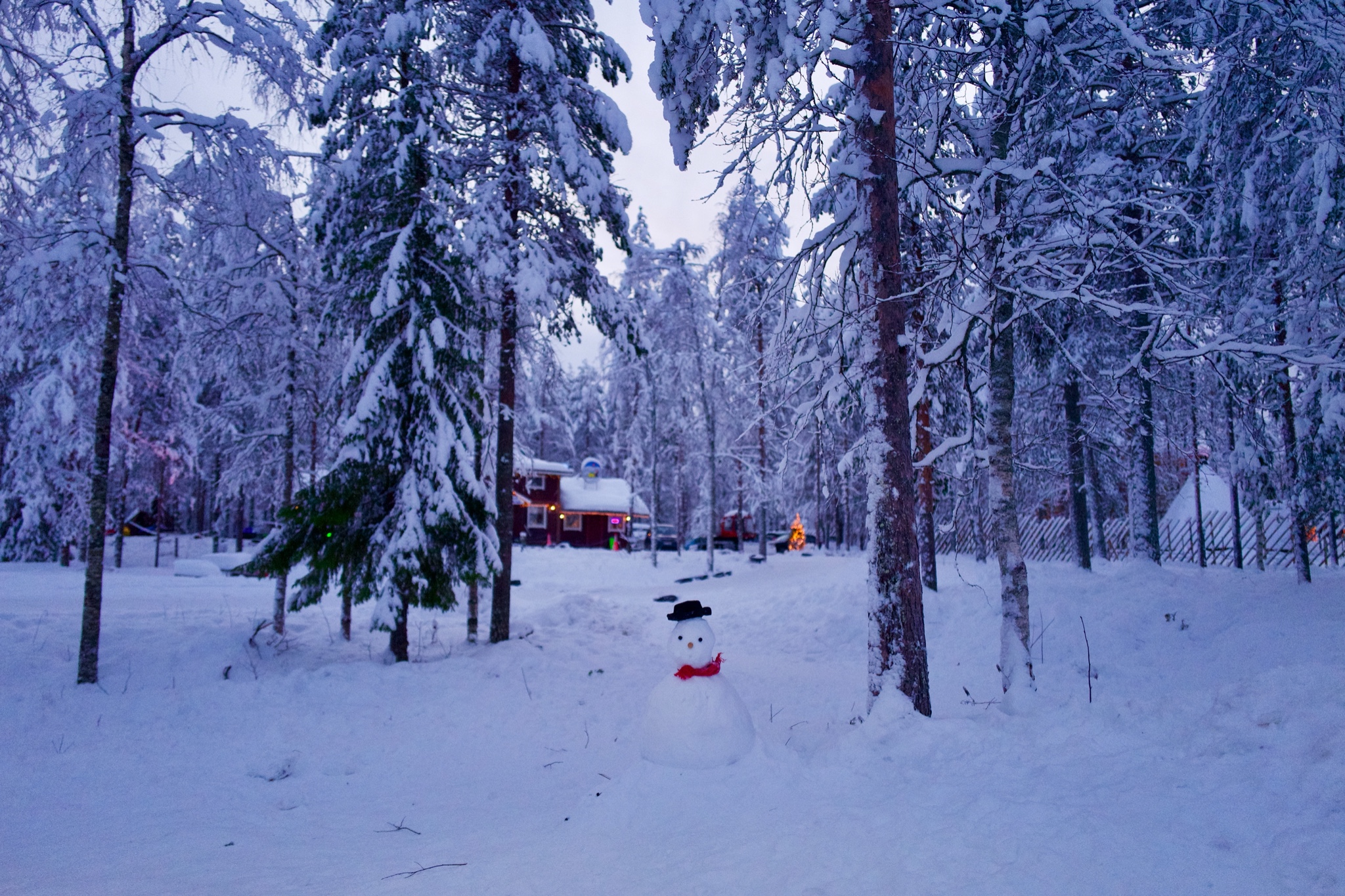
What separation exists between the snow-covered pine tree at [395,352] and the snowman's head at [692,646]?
4677 mm

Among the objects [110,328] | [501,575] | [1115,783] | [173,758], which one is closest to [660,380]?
[501,575]

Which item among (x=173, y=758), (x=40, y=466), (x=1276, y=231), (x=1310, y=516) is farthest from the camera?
(x=40, y=466)

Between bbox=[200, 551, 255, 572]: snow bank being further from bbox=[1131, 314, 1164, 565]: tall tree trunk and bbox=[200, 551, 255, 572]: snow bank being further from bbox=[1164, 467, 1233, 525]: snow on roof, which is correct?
bbox=[1164, 467, 1233, 525]: snow on roof

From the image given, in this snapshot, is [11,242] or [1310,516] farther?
[1310,516]

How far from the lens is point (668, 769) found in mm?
4961

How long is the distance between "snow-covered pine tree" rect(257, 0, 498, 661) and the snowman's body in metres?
4.75

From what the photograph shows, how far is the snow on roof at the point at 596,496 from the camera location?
40812 millimetres

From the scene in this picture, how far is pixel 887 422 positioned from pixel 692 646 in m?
2.61

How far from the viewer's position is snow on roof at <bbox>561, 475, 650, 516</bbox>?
40812 millimetres

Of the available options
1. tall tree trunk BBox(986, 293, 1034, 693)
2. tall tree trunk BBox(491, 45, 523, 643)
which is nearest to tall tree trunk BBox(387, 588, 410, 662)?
tall tree trunk BBox(491, 45, 523, 643)

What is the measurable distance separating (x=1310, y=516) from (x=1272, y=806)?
9.57 m

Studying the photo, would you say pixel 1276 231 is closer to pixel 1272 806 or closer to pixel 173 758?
pixel 1272 806

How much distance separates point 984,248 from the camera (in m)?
7.24

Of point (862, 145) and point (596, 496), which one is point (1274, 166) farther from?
point (596, 496)
